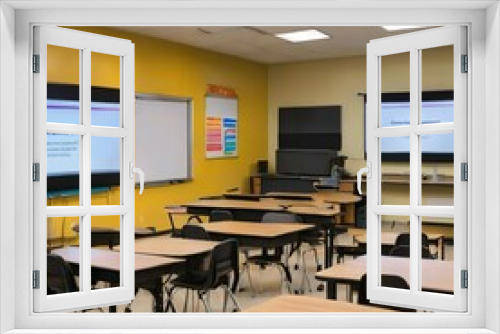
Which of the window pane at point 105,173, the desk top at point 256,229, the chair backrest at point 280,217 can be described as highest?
the window pane at point 105,173

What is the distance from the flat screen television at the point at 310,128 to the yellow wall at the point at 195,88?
57 centimetres

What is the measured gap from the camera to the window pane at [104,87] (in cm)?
912

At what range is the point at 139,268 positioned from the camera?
4.42 m

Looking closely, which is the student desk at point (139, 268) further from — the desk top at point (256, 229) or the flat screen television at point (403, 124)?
the flat screen television at point (403, 124)

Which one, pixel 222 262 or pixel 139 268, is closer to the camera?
pixel 139 268

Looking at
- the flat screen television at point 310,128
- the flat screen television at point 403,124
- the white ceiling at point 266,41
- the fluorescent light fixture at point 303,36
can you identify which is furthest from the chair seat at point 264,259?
the flat screen television at point 310,128

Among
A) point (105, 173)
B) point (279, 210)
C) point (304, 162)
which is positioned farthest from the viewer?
point (304, 162)

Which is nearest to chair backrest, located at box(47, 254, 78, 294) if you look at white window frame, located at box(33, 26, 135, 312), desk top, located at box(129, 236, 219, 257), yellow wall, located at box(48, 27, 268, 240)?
desk top, located at box(129, 236, 219, 257)

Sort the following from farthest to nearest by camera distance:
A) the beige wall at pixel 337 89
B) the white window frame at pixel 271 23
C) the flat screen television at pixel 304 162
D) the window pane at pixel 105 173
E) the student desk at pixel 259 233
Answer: the flat screen television at pixel 304 162 < the beige wall at pixel 337 89 < the window pane at pixel 105 173 < the student desk at pixel 259 233 < the white window frame at pixel 271 23

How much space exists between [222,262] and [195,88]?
720 centimetres

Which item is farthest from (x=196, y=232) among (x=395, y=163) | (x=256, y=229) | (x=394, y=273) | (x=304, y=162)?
(x=304, y=162)

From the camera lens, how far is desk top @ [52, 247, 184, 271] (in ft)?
14.5

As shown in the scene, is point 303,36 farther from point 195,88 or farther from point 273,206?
point 273,206

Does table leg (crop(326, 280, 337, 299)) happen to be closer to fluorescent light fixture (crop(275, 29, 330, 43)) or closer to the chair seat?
the chair seat
